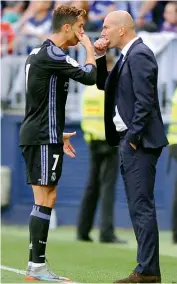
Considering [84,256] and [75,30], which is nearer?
[75,30]

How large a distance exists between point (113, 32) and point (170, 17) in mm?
6759

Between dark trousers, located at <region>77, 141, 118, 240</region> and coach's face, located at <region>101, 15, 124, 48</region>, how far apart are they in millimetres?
4426

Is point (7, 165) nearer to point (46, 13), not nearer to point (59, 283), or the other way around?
point (46, 13)

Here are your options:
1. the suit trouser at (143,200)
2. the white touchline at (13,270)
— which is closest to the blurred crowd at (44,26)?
the white touchline at (13,270)

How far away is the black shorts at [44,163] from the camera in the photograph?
29.0 feet

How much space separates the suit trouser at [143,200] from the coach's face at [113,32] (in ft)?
2.77

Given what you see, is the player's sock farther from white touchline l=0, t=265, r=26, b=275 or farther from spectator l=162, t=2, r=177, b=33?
spectator l=162, t=2, r=177, b=33

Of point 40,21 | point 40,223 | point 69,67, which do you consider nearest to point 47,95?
point 69,67

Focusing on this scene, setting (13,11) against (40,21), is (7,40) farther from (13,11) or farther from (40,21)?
(13,11)

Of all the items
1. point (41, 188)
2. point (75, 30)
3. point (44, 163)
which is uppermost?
point (75, 30)

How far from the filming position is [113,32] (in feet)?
28.5

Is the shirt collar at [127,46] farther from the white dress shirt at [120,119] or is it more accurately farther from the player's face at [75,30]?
the player's face at [75,30]

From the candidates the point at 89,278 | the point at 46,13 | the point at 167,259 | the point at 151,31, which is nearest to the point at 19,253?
the point at 167,259

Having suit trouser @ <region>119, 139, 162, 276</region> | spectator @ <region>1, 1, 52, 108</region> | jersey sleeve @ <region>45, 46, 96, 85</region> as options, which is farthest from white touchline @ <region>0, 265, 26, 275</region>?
spectator @ <region>1, 1, 52, 108</region>
